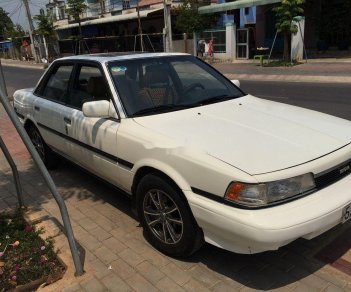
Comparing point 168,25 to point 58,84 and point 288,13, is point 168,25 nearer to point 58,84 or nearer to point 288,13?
point 288,13

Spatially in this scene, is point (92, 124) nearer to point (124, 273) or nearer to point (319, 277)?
point (124, 273)

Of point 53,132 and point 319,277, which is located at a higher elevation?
point 53,132

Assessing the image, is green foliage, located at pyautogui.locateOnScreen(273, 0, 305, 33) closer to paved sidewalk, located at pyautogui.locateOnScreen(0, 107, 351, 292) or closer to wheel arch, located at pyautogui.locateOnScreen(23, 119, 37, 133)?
wheel arch, located at pyautogui.locateOnScreen(23, 119, 37, 133)

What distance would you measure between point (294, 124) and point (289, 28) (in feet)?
62.5

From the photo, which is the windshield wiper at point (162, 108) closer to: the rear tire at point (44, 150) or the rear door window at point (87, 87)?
the rear door window at point (87, 87)

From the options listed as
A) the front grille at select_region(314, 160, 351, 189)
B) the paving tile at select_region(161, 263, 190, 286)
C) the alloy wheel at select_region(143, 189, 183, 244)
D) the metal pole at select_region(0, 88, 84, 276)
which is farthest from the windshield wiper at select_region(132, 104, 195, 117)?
the front grille at select_region(314, 160, 351, 189)

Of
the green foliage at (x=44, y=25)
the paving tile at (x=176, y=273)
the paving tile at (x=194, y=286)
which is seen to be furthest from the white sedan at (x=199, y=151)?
the green foliage at (x=44, y=25)

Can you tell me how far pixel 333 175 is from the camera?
2969 millimetres

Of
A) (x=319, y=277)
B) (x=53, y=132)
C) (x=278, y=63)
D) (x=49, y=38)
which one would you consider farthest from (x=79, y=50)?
(x=319, y=277)

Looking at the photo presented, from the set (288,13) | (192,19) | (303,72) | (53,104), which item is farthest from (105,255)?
(192,19)

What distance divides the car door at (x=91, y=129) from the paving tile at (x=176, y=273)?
3.35 ft

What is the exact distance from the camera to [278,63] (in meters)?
21.8

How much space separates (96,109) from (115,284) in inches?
60.2

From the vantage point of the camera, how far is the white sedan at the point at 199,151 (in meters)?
2.66
